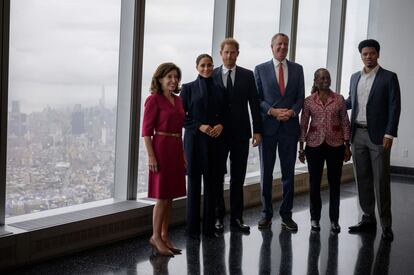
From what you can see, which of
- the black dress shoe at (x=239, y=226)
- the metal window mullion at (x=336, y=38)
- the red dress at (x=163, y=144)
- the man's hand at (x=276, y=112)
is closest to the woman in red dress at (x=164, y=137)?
the red dress at (x=163, y=144)

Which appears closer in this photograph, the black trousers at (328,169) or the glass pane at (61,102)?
the glass pane at (61,102)

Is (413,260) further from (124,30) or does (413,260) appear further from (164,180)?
(124,30)

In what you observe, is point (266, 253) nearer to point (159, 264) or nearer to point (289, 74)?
point (159, 264)

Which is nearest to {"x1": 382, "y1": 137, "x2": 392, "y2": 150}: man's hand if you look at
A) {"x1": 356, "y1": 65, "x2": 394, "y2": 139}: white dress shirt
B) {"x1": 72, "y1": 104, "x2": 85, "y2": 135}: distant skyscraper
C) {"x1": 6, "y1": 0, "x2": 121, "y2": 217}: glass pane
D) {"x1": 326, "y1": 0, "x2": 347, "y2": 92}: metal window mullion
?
{"x1": 356, "y1": 65, "x2": 394, "y2": 139}: white dress shirt

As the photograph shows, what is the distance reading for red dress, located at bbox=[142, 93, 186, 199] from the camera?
13.5 ft

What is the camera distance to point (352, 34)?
9.20m

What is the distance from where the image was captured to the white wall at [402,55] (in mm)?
9117

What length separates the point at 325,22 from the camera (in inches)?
332

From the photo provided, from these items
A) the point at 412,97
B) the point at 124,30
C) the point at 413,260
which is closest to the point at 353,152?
the point at 413,260

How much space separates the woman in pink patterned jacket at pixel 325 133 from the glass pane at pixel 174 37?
1.27 meters

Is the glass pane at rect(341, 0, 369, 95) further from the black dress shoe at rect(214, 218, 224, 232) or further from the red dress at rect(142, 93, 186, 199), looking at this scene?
the red dress at rect(142, 93, 186, 199)

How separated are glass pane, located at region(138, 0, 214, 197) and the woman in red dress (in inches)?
34.8

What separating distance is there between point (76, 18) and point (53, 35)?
0.28 metres

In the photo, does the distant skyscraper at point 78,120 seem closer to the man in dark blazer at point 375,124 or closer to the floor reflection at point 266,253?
the floor reflection at point 266,253
